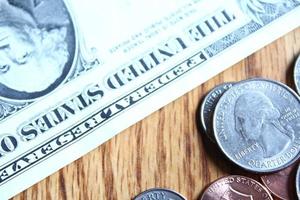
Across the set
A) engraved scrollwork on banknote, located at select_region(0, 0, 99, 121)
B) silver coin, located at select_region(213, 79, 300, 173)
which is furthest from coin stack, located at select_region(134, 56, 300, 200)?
engraved scrollwork on banknote, located at select_region(0, 0, 99, 121)

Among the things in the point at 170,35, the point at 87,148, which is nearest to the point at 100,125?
the point at 87,148

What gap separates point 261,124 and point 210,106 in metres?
0.07

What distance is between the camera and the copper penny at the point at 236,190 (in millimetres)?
778

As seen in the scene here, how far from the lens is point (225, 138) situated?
0.79 metres

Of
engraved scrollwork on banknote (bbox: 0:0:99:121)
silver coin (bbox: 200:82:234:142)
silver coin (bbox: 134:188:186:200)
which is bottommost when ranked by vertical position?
silver coin (bbox: 134:188:186:200)

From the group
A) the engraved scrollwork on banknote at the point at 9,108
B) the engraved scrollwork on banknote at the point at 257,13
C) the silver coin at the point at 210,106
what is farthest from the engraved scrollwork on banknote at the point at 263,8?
the engraved scrollwork on banknote at the point at 9,108

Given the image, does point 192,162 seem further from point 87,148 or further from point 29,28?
point 29,28

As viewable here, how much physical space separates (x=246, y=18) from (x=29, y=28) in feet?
0.98

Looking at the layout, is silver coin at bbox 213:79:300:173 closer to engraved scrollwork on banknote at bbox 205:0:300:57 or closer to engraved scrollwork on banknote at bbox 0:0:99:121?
engraved scrollwork on banknote at bbox 205:0:300:57

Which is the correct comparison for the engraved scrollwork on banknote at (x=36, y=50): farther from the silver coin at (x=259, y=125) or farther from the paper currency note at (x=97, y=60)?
the silver coin at (x=259, y=125)

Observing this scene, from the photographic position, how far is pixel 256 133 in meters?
0.79

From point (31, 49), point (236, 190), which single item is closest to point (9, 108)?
point (31, 49)

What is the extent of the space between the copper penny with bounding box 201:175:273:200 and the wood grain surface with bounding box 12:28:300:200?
14 millimetres

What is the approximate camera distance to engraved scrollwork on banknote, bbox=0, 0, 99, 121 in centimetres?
78
